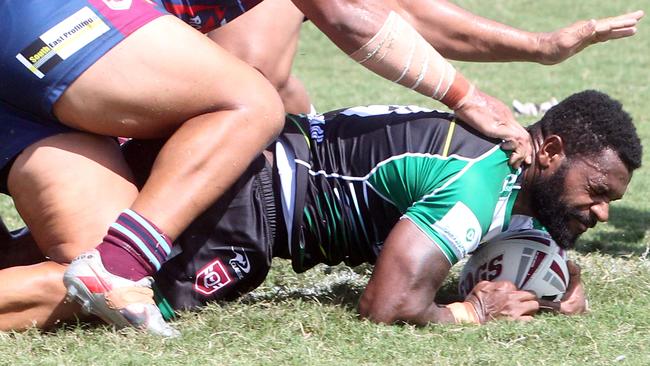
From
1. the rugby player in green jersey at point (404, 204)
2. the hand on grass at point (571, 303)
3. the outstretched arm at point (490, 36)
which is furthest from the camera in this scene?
the outstretched arm at point (490, 36)

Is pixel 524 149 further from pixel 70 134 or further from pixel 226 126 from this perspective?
pixel 70 134

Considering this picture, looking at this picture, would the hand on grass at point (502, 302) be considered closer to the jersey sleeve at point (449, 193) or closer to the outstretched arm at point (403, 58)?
the jersey sleeve at point (449, 193)

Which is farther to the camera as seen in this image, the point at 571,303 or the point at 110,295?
the point at 571,303

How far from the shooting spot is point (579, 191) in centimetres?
452

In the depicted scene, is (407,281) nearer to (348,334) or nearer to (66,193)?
(348,334)

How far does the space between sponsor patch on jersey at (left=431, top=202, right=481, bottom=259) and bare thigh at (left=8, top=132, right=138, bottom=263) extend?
3.74 feet

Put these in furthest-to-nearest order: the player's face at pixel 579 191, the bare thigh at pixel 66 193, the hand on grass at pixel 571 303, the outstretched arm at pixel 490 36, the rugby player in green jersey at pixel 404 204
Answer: the outstretched arm at pixel 490 36
the hand on grass at pixel 571 303
the player's face at pixel 579 191
the rugby player in green jersey at pixel 404 204
the bare thigh at pixel 66 193

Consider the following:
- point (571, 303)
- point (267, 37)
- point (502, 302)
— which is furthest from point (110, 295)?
point (267, 37)

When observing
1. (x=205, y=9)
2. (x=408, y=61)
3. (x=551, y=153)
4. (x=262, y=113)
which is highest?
(x=205, y=9)

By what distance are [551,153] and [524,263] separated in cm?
48

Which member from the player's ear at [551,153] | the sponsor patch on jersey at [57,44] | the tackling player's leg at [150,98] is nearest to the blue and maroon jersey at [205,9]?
the tackling player's leg at [150,98]

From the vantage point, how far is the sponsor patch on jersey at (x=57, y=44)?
405 centimetres

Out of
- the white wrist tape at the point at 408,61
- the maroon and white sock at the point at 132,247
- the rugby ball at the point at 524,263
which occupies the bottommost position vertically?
the rugby ball at the point at 524,263

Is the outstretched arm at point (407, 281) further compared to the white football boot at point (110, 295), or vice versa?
the outstretched arm at point (407, 281)
